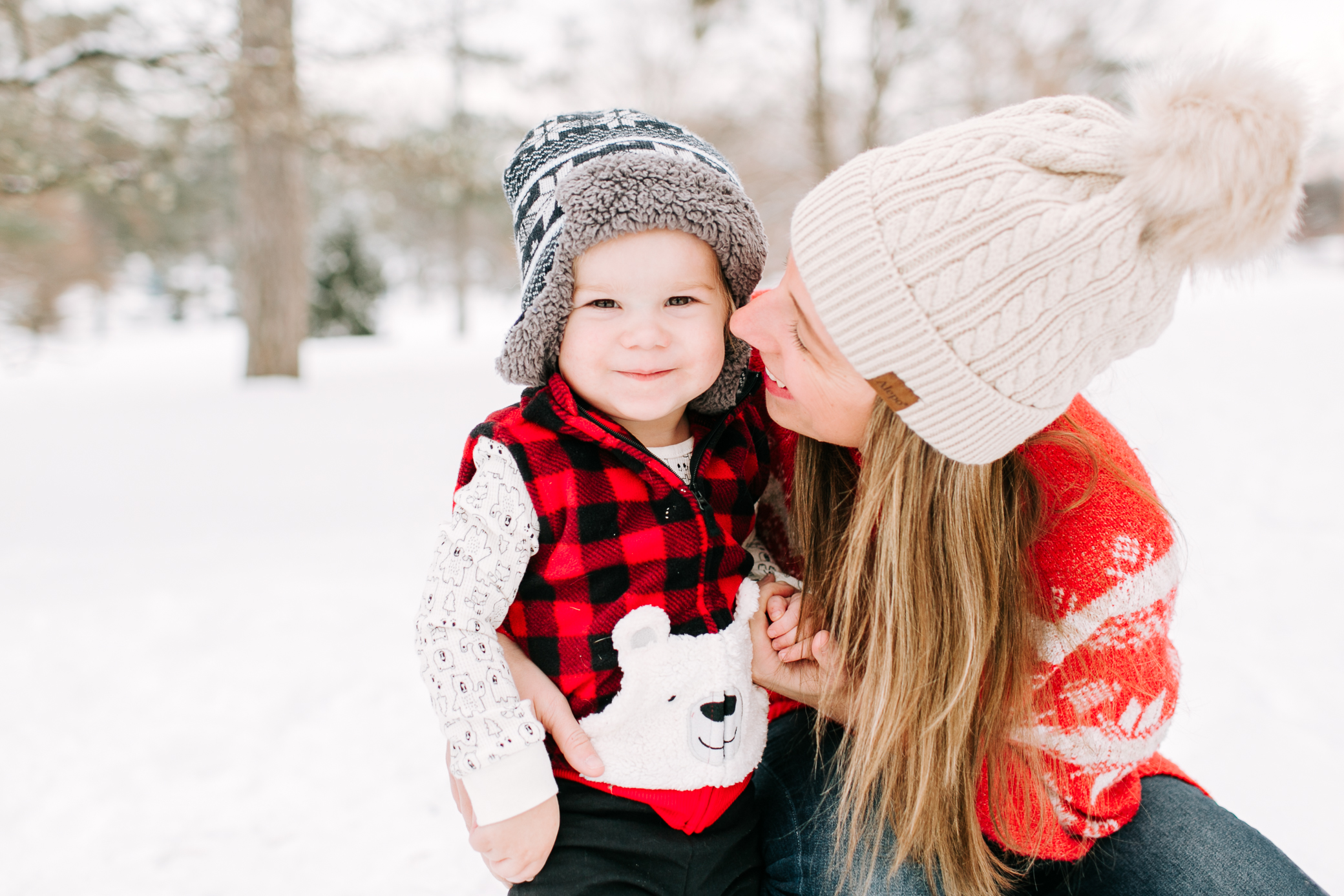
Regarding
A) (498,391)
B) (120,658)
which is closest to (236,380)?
(498,391)

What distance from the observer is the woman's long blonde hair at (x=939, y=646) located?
1.23 m

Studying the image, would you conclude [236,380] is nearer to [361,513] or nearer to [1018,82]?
[361,513]

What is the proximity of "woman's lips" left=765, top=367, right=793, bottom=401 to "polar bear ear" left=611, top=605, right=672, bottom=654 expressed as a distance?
412mm

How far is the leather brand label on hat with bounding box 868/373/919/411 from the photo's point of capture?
1.11 metres

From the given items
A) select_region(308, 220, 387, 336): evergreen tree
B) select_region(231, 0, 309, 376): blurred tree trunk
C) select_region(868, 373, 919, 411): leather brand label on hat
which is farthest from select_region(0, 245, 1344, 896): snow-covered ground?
select_region(308, 220, 387, 336): evergreen tree

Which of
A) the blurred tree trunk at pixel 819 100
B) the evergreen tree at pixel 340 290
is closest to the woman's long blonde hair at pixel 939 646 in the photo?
the blurred tree trunk at pixel 819 100

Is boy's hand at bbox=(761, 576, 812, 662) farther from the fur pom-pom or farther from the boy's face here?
the fur pom-pom

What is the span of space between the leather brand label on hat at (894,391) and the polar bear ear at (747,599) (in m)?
0.45

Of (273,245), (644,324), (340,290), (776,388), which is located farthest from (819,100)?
(644,324)

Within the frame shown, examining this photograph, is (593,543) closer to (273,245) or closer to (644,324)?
(644,324)

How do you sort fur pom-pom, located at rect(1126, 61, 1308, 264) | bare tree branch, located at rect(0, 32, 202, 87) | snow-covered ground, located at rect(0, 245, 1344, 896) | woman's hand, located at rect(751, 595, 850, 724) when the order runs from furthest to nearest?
bare tree branch, located at rect(0, 32, 202, 87), snow-covered ground, located at rect(0, 245, 1344, 896), woman's hand, located at rect(751, 595, 850, 724), fur pom-pom, located at rect(1126, 61, 1308, 264)

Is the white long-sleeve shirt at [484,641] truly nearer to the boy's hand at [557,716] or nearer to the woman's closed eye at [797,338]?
the boy's hand at [557,716]

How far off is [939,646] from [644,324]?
701mm

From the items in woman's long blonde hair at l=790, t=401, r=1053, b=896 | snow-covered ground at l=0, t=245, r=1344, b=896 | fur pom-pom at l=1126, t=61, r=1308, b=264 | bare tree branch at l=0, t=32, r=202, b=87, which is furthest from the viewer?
bare tree branch at l=0, t=32, r=202, b=87
